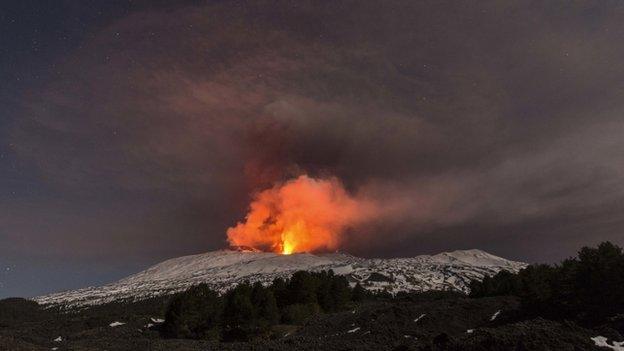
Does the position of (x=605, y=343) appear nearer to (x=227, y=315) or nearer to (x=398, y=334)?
(x=398, y=334)

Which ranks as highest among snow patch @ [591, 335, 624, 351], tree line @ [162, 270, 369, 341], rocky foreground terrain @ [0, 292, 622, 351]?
tree line @ [162, 270, 369, 341]

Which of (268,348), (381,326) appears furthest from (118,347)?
(381,326)

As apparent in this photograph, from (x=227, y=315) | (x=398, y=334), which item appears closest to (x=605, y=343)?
(x=398, y=334)

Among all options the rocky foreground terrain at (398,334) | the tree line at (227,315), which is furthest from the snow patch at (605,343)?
the tree line at (227,315)

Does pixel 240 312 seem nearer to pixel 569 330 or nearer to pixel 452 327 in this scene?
pixel 452 327

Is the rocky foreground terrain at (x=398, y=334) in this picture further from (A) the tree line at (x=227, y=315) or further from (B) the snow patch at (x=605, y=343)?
(A) the tree line at (x=227, y=315)

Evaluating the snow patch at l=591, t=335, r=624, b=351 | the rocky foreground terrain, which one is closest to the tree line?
the rocky foreground terrain

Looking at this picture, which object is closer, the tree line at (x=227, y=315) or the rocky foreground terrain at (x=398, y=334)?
the rocky foreground terrain at (x=398, y=334)

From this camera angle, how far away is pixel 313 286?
10600cm

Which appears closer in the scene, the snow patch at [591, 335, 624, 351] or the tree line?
the snow patch at [591, 335, 624, 351]

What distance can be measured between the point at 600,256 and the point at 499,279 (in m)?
71.8

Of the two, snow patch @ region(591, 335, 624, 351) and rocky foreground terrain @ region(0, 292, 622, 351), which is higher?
rocky foreground terrain @ region(0, 292, 622, 351)

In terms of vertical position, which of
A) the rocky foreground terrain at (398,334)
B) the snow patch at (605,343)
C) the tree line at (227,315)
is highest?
the tree line at (227,315)

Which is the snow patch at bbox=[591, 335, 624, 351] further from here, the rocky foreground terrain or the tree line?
the tree line
